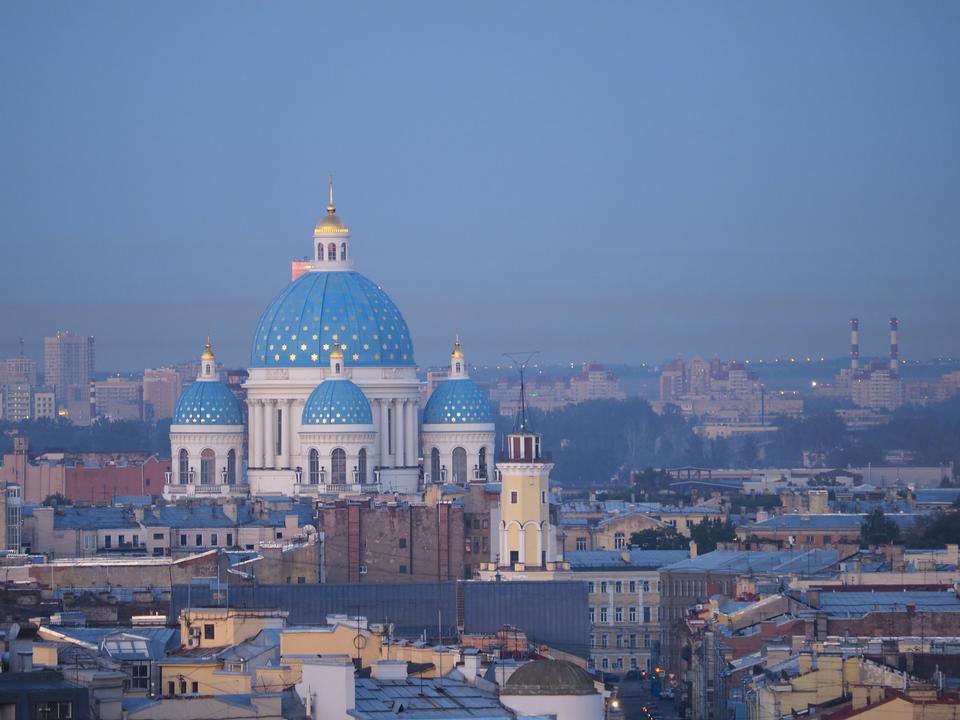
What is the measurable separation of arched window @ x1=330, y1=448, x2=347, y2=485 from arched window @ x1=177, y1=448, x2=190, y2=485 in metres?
→ 7.09

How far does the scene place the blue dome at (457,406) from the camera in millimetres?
114688

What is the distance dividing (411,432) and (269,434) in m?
4.07

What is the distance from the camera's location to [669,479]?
158m

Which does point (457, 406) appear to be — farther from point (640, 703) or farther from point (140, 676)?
point (140, 676)

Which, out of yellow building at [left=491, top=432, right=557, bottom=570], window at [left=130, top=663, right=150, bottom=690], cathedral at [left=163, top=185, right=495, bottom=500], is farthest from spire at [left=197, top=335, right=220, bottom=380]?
window at [left=130, top=663, right=150, bottom=690]

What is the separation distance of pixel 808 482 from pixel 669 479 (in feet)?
26.9

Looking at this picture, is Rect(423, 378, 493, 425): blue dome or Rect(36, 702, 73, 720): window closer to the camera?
Rect(36, 702, 73, 720): window

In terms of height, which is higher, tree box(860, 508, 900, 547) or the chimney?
tree box(860, 508, 900, 547)

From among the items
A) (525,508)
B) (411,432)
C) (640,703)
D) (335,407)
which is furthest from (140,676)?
(411,432)

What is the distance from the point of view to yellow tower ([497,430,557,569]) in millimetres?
82000

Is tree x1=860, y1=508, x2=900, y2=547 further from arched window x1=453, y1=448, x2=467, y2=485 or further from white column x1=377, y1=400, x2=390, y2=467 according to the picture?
arched window x1=453, y1=448, x2=467, y2=485

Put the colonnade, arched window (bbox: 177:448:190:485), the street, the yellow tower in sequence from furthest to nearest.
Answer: arched window (bbox: 177:448:190:485) → the colonnade → the yellow tower → the street

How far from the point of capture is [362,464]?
→ 359 ft

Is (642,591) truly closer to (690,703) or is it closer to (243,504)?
(243,504)
